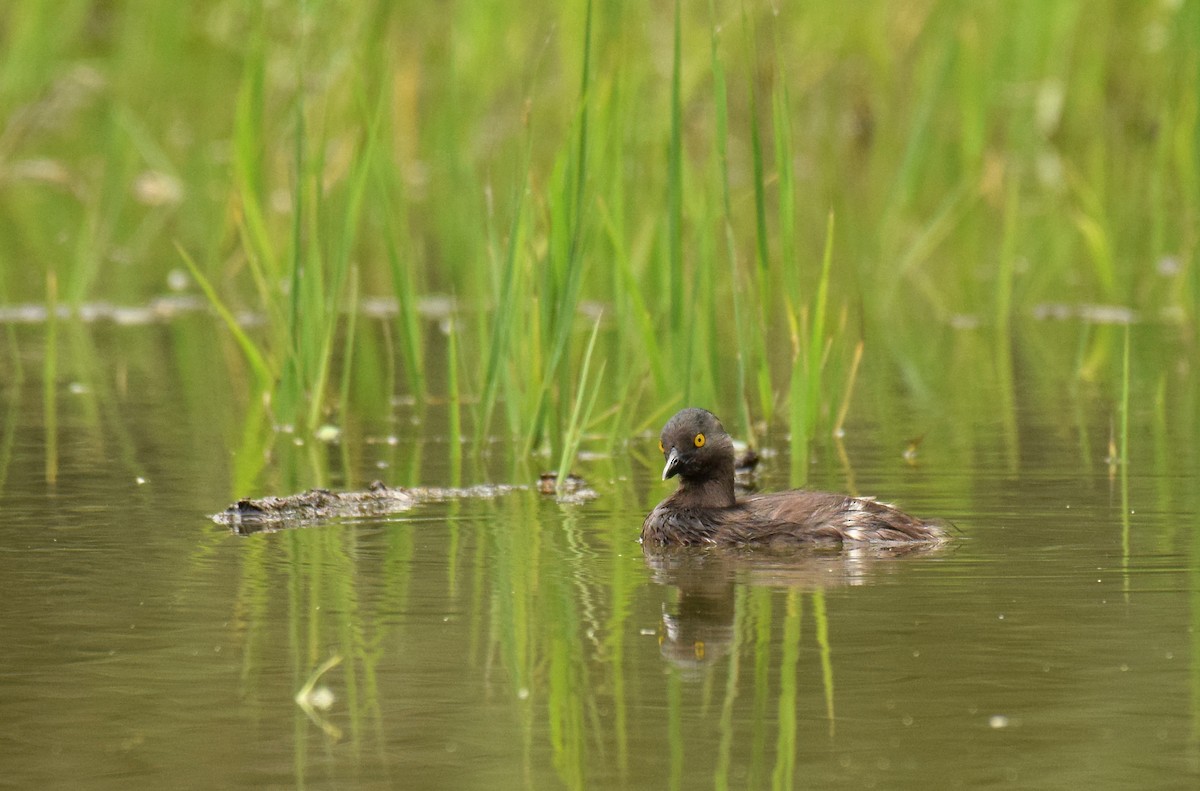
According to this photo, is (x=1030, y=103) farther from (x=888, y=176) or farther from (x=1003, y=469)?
(x=1003, y=469)

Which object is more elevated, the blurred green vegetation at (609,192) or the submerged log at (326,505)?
the blurred green vegetation at (609,192)

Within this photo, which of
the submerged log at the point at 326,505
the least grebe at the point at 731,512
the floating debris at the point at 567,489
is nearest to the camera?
the least grebe at the point at 731,512

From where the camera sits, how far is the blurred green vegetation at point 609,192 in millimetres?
8086

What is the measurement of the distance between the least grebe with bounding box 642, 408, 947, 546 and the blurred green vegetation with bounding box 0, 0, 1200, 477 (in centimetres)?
61

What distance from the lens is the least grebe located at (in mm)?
Result: 6648

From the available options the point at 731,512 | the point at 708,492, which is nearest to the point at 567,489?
the point at 708,492

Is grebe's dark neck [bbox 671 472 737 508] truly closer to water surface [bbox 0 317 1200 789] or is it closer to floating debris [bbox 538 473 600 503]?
water surface [bbox 0 317 1200 789]

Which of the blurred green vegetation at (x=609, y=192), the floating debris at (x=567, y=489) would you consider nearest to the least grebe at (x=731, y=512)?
the floating debris at (x=567, y=489)

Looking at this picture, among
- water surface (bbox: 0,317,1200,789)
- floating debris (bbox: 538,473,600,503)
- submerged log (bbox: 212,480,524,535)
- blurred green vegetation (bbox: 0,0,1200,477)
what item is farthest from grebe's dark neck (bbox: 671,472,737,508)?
submerged log (bbox: 212,480,524,535)

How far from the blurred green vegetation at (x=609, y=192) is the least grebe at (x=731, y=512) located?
606mm

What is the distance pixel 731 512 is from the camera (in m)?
6.98

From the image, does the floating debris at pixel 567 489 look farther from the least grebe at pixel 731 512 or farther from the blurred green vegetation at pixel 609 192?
the least grebe at pixel 731 512

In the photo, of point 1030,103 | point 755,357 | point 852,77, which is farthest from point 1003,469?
point 852,77

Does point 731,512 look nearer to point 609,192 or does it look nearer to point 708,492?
point 708,492
